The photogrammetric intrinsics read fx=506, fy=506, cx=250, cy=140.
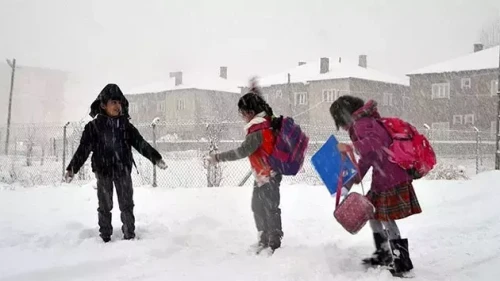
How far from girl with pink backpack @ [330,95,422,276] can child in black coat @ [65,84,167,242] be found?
6.77ft

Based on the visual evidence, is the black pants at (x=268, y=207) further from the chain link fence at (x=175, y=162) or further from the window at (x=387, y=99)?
the window at (x=387, y=99)

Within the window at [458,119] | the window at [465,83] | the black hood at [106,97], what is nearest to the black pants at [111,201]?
the black hood at [106,97]

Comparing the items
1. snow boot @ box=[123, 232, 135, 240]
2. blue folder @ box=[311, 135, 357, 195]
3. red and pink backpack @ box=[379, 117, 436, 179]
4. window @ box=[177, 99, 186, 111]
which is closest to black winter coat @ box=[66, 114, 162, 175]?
snow boot @ box=[123, 232, 135, 240]

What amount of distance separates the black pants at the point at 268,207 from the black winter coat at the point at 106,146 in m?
1.14

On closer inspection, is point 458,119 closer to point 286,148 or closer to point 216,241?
point 216,241

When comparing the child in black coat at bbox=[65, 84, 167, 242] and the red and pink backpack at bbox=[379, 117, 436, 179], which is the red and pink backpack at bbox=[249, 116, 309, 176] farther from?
the child in black coat at bbox=[65, 84, 167, 242]

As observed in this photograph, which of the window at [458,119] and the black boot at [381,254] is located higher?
the window at [458,119]

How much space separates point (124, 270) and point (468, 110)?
4155 centimetres

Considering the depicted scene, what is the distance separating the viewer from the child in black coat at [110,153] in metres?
5.12

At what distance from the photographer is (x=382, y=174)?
161 inches

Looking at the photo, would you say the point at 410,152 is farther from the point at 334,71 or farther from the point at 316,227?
the point at 334,71

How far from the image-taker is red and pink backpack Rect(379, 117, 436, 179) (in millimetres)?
3951

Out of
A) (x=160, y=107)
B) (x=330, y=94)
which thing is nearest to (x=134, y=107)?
(x=160, y=107)

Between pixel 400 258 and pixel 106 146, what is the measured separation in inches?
118
